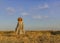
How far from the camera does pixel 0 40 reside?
45.5ft

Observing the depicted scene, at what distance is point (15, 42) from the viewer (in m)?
13.2

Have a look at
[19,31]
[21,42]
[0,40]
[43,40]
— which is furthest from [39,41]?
[19,31]

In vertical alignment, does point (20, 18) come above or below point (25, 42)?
above

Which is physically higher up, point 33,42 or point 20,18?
point 20,18

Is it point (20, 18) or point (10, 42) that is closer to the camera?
point (10, 42)

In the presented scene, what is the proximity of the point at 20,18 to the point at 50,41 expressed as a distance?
34.4 feet

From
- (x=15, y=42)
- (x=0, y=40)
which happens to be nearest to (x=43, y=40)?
(x=15, y=42)

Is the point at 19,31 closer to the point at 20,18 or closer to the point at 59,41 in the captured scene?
the point at 20,18

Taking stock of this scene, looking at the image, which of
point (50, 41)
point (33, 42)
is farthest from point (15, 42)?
point (50, 41)

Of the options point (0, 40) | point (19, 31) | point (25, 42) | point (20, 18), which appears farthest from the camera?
point (20, 18)

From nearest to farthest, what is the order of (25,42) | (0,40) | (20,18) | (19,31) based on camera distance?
(25,42)
(0,40)
(19,31)
(20,18)

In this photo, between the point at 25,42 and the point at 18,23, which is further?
the point at 18,23

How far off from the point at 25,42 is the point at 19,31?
8.89 m

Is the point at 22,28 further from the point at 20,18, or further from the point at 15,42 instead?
the point at 15,42
